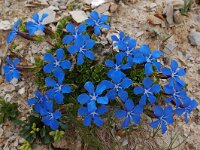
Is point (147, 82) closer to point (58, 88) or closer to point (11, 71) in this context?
point (58, 88)

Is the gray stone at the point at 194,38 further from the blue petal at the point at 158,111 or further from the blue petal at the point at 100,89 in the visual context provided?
the blue petal at the point at 100,89

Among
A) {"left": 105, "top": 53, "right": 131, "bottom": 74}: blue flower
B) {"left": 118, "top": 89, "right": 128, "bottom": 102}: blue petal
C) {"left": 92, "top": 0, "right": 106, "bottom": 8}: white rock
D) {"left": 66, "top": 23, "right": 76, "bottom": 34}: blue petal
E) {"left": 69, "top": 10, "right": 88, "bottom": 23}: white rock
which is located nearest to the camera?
{"left": 118, "top": 89, "right": 128, "bottom": 102}: blue petal

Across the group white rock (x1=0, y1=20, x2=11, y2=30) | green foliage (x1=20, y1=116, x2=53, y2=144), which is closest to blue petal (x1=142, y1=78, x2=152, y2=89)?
green foliage (x1=20, y1=116, x2=53, y2=144)

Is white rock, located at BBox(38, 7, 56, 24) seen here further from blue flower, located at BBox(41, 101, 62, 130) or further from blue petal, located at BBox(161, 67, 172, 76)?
blue petal, located at BBox(161, 67, 172, 76)

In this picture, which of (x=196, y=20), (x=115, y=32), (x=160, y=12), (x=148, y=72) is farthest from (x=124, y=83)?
(x=196, y=20)

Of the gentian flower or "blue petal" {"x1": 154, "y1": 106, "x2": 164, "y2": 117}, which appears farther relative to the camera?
"blue petal" {"x1": 154, "y1": 106, "x2": 164, "y2": 117}

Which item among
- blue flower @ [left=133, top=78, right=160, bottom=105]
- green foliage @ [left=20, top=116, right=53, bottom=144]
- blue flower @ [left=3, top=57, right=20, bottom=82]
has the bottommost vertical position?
green foliage @ [left=20, top=116, right=53, bottom=144]

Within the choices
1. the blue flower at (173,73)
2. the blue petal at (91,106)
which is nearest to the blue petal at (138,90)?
the blue flower at (173,73)
